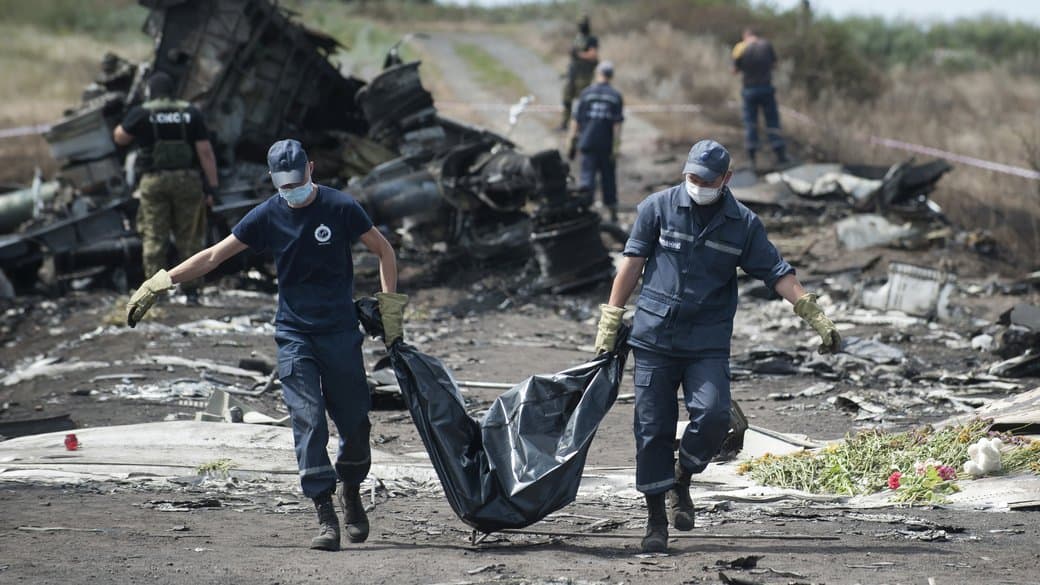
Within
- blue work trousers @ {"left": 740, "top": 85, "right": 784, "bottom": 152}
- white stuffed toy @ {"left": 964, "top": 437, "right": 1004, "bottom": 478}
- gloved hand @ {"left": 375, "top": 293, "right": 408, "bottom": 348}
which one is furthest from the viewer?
blue work trousers @ {"left": 740, "top": 85, "right": 784, "bottom": 152}

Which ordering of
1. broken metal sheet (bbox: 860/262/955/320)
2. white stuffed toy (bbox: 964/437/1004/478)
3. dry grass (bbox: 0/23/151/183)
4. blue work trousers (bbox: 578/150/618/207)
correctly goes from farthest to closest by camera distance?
1. dry grass (bbox: 0/23/151/183)
2. blue work trousers (bbox: 578/150/618/207)
3. broken metal sheet (bbox: 860/262/955/320)
4. white stuffed toy (bbox: 964/437/1004/478)

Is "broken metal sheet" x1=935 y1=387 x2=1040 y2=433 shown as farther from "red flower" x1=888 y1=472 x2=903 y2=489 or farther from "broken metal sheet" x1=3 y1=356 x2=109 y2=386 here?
"broken metal sheet" x1=3 y1=356 x2=109 y2=386

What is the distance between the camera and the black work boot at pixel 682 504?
236 inches

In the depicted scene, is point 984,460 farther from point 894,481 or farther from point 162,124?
point 162,124

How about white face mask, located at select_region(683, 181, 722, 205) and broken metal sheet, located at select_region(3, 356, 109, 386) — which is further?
broken metal sheet, located at select_region(3, 356, 109, 386)

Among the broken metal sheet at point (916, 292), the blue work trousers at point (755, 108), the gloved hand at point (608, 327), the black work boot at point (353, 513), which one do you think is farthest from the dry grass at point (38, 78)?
the gloved hand at point (608, 327)

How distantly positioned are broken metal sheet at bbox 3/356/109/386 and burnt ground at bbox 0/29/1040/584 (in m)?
0.12

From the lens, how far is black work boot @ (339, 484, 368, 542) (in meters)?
6.00

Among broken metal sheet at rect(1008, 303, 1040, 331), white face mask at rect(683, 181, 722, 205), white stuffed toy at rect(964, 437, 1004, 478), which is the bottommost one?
white stuffed toy at rect(964, 437, 1004, 478)

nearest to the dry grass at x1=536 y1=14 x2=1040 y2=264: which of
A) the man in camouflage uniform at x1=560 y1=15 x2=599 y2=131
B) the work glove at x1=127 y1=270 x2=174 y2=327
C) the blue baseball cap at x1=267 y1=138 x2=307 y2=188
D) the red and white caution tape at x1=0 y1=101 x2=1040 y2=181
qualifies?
the red and white caution tape at x1=0 y1=101 x2=1040 y2=181

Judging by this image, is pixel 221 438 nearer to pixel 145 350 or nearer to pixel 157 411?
pixel 157 411

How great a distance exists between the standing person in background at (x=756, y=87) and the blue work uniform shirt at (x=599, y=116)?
3146 millimetres

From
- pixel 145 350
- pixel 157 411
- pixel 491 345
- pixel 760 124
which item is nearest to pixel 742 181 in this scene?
pixel 760 124

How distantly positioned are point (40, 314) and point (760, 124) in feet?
43.1
